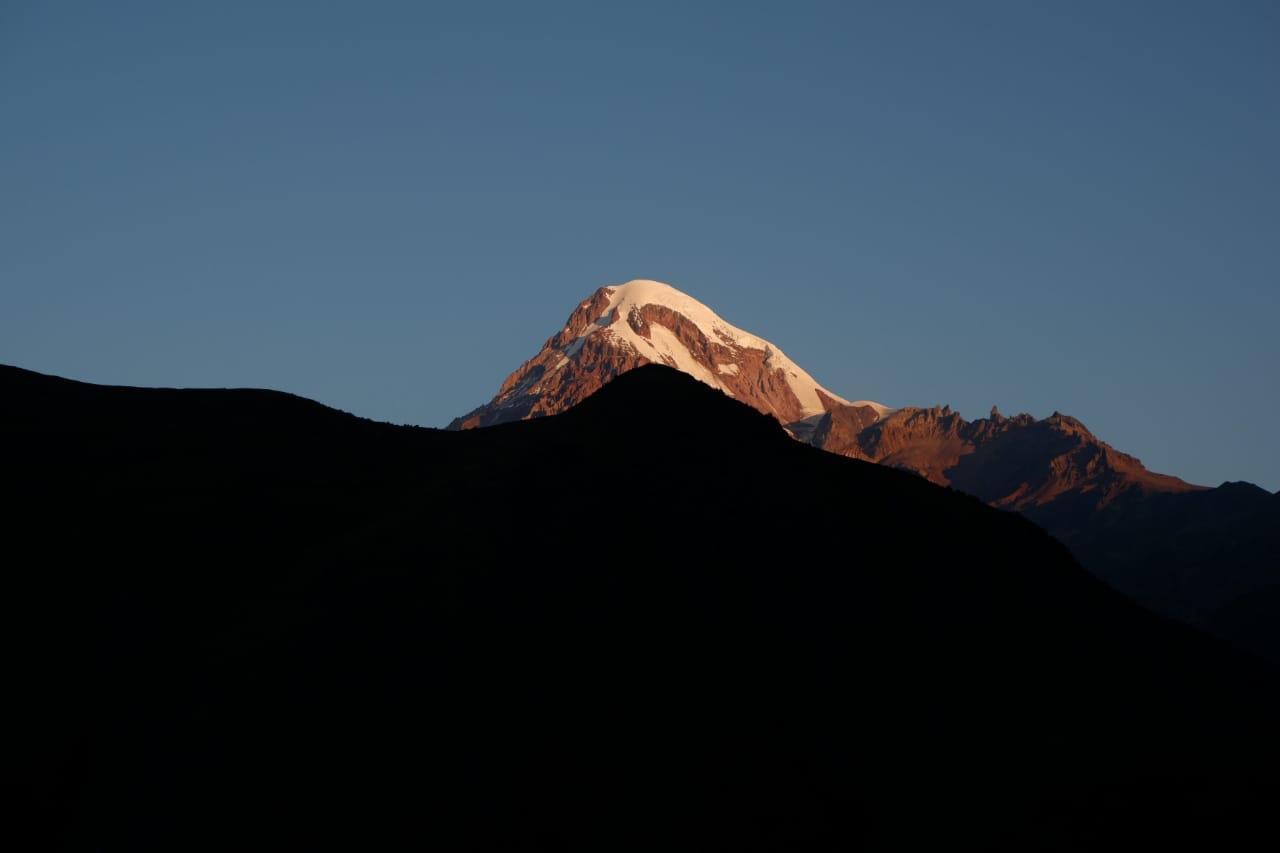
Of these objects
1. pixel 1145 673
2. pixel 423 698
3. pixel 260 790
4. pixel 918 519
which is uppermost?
pixel 918 519

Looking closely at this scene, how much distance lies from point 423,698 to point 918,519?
1262 inches

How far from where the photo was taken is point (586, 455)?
254 feet

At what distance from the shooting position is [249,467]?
75438 mm

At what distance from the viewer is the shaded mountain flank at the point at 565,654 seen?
53.4m

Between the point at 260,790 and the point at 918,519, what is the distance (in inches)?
1563

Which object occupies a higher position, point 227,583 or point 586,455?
point 586,455

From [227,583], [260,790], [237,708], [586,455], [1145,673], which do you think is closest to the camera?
[260,790]

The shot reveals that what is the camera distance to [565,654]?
61.8 meters

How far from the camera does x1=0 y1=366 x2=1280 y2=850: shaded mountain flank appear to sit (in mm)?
53375

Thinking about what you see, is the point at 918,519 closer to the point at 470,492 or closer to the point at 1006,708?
the point at 1006,708

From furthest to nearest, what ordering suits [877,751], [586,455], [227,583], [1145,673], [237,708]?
[586,455] < [1145,673] < [227,583] < [877,751] < [237,708]

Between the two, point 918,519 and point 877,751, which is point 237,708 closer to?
point 877,751

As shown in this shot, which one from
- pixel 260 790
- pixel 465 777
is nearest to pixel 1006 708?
pixel 465 777

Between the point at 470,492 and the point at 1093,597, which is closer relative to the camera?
the point at 470,492
